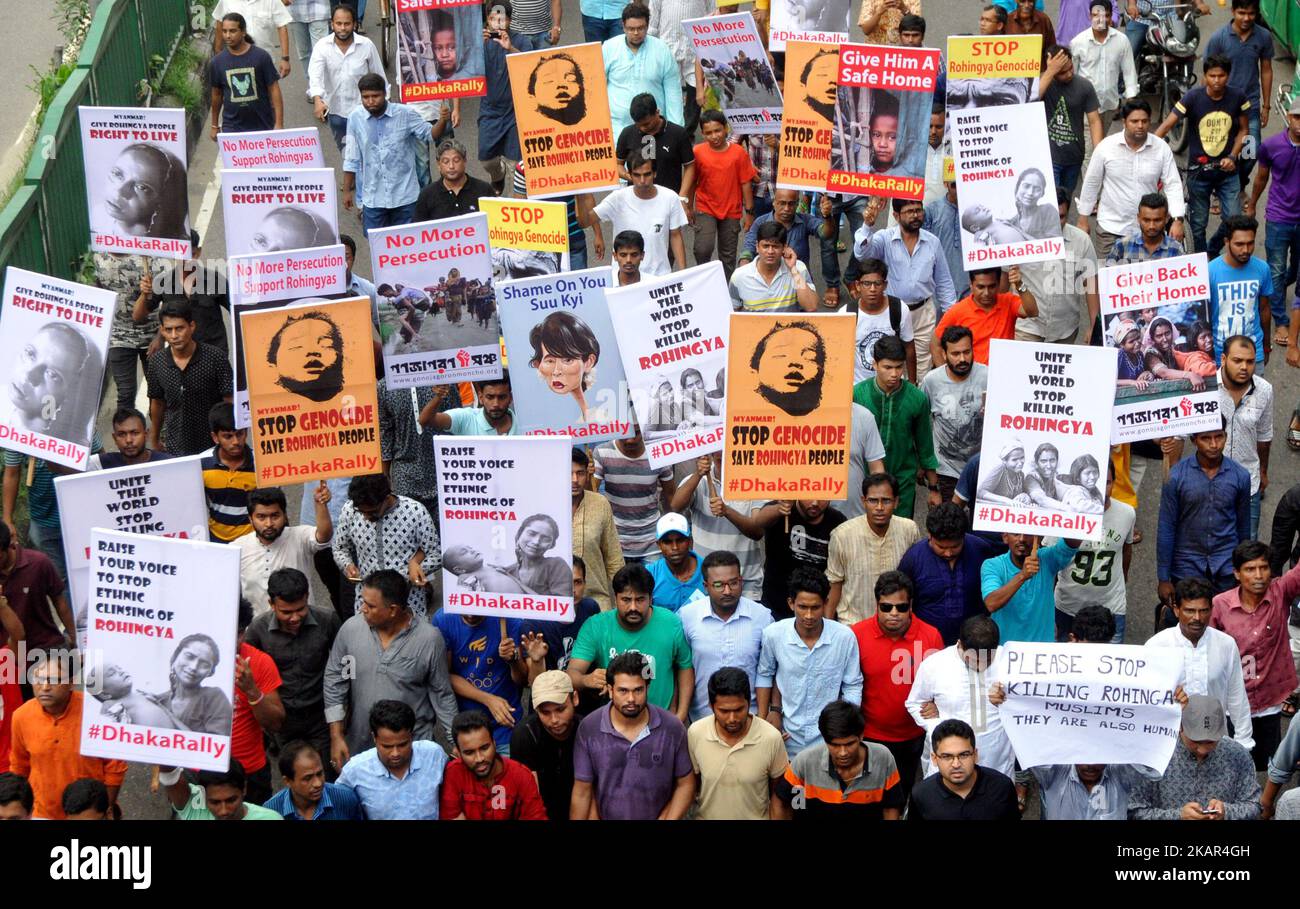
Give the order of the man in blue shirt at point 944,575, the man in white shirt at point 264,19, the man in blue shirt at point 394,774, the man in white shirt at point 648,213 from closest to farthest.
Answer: the man in blue shirt at point 394,774, the man in blue shirt at point 944,575, the man in white shirt at point 648,213, the man in white shirt at point 264,19

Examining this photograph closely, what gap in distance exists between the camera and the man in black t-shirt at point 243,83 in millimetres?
18000

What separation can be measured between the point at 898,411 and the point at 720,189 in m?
3.84

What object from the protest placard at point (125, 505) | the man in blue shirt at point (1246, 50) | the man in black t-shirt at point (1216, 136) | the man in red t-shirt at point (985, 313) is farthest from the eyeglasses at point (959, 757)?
→ the man in blue shirt at point (1246, 50)

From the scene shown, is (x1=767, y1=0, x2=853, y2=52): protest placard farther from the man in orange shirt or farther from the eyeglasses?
the man in orange shirt

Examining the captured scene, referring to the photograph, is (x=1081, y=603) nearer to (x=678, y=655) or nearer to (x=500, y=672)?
(x=678, y=655)

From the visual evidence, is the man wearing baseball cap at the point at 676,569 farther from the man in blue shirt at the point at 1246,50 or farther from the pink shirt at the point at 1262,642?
the man in blue shirt at the point at 1246,50

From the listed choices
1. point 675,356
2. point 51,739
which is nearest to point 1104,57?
point 675,356

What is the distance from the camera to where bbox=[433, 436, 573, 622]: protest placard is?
36.4 feet

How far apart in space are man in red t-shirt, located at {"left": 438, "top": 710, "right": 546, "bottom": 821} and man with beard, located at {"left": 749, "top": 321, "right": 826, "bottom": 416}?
2646mm

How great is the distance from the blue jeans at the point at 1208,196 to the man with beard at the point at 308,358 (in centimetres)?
788

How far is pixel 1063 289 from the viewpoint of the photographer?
15.3m

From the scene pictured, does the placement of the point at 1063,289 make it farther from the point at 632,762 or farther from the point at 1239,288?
the point at 632,762

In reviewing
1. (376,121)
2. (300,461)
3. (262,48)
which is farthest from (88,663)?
(262,48)

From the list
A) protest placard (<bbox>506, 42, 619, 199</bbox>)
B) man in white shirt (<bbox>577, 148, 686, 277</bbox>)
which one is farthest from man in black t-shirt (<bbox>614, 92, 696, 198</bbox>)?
protest placard (<bbox>506, 42, 619, 199</bbox>)
